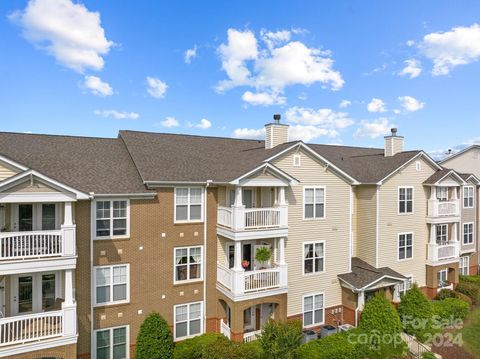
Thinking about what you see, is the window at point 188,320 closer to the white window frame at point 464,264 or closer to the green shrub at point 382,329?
the green shrub at point 382,329

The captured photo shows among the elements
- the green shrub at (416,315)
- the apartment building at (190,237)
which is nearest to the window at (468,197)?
the apartment building at (190,237)

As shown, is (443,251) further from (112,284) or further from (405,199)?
(112,284)

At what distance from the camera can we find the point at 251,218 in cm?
1639

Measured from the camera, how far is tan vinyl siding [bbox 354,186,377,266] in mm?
21188

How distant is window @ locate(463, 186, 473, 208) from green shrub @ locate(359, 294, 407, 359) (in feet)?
52.2

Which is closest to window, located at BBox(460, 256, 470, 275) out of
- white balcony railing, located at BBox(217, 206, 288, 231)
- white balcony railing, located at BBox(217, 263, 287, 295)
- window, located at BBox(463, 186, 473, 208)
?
window, located at BBox(463, 186, 473, 208)

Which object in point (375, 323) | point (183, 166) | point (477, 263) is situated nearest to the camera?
point (375, 323)

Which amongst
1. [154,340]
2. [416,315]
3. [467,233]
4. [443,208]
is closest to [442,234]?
[443,208]

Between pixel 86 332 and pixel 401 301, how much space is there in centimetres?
1779

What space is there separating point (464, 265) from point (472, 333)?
10.1m

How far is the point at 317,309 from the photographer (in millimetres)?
18766

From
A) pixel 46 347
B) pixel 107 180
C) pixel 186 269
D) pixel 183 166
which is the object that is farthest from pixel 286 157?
pixel 46 347

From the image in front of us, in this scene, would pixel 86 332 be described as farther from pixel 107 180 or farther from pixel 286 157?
pixel 286 157

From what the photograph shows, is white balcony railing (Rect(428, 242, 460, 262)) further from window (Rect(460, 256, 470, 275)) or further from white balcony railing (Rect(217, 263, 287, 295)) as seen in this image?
white balcony railing (Rect(217, 263, 287, 295))
